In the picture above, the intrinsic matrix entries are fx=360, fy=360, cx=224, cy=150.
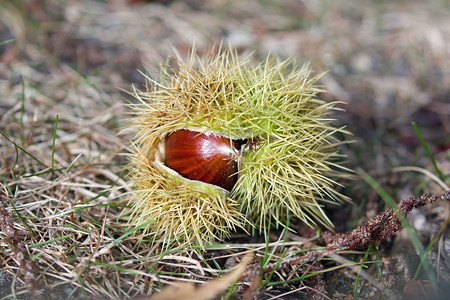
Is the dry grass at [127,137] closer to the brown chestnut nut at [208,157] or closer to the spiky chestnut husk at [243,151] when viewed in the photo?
the spiky chestnut husk at [243,151]

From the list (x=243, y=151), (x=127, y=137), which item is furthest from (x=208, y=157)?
(x=127, y=137)

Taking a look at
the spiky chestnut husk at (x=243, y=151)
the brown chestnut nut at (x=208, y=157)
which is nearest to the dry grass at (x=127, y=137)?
the spiky chestnut husk at (x=243, y=151)

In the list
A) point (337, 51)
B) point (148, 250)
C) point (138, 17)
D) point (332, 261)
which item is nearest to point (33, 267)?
point (148, 250)

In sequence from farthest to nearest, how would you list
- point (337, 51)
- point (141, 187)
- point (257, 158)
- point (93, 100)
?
point (337, 51), point (93, 100), point (141, 187), point (257, 158)

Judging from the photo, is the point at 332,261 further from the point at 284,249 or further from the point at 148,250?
the point at 148,250

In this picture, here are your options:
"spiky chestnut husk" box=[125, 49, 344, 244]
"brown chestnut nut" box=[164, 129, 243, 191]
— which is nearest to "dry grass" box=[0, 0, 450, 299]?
"spiky chestnut husk" box=[125, 49, 344, 244]

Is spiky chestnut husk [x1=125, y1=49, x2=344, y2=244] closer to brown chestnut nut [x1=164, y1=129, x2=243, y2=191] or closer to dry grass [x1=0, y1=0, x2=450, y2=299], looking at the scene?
brown chestnut nut [x1=164, y1=129, x2=243, y2=191]
